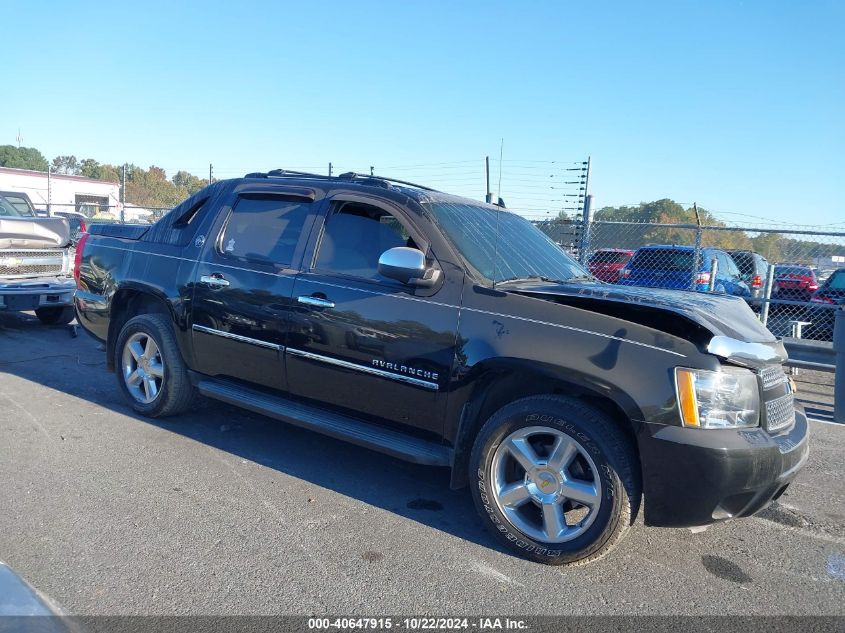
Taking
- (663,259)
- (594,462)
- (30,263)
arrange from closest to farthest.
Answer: (594,462) < (30,263) < (663,259)

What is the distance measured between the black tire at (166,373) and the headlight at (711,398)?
12.0ft

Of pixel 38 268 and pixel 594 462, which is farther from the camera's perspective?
pixel 38 268

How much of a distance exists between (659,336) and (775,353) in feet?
2.63

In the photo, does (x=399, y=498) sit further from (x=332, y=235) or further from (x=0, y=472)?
(x=0, y=472)

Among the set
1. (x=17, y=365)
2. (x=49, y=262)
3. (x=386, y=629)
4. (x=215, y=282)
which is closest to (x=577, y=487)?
(x=386, y=629)

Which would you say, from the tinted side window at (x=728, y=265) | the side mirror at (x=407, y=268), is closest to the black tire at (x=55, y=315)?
the side mirror at (x=407, y=268)

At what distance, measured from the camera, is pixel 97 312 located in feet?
18.9

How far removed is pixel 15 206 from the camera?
37.6 ft

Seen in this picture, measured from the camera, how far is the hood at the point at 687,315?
10.8 feet

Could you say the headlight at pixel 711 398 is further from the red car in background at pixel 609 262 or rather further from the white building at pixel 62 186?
the white building at pixel 62 186

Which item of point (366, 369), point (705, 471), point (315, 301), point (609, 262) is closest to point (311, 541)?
point (366, 369)

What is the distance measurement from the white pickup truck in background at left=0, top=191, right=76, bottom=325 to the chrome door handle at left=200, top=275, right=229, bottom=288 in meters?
4.92

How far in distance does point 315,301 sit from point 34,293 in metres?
6.15

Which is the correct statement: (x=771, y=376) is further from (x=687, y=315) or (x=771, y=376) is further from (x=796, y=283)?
(x=796, y=283)
